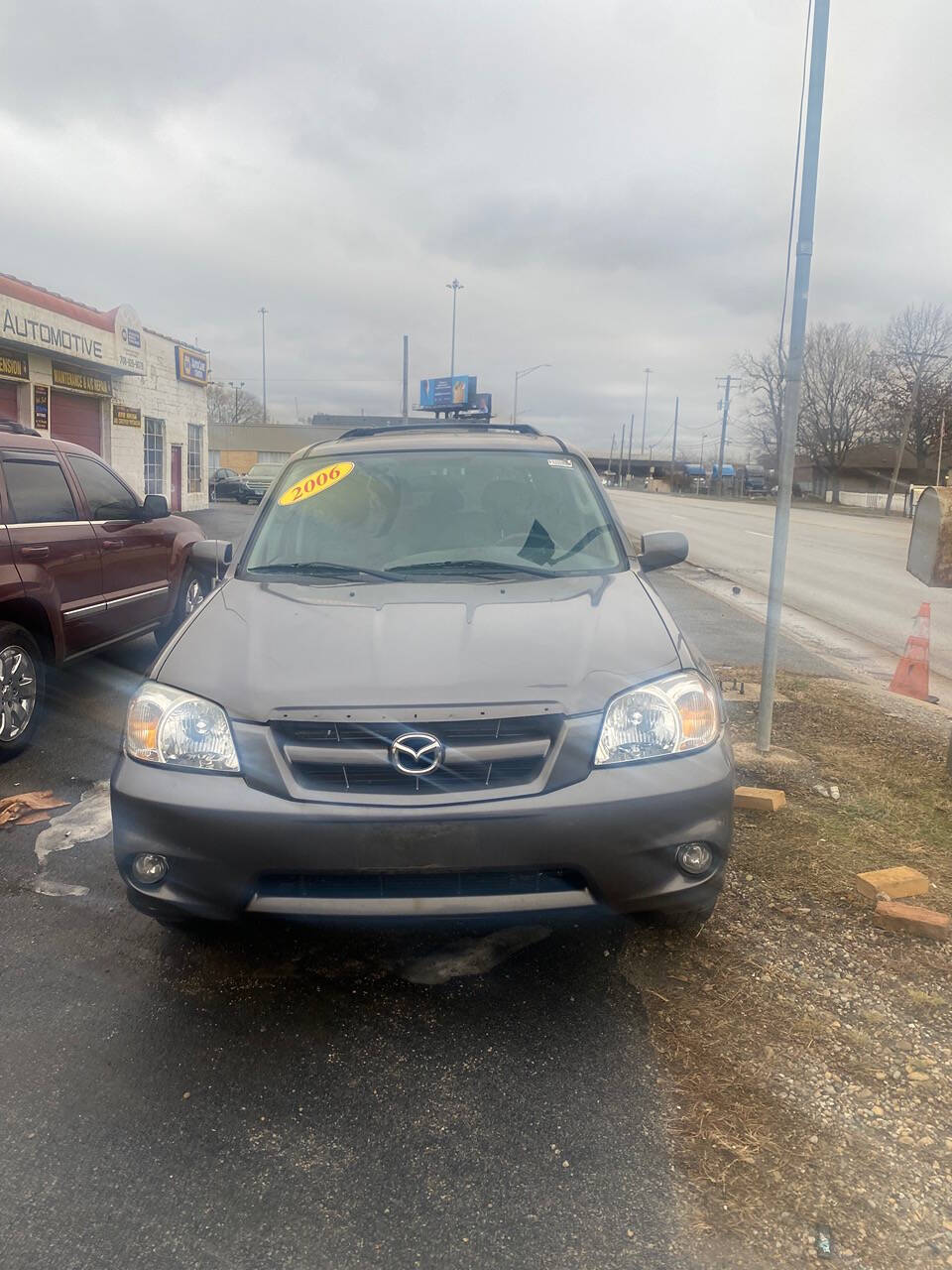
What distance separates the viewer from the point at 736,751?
519 centimetres

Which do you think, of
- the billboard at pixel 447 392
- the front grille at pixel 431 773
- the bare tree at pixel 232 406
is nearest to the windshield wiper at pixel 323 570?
the front grille at pixel 431 773

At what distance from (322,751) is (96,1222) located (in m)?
1.17

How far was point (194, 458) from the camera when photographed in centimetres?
2759

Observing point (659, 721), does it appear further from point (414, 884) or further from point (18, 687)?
point (18, 687)

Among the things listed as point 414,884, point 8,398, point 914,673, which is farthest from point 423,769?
point 8,398

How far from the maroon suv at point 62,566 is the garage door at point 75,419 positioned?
1283cm

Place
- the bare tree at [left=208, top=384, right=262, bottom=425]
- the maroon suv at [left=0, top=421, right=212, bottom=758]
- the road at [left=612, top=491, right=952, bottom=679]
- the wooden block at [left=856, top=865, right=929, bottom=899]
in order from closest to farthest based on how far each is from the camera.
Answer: the wooden block at [left=856, top=865, right=929, bottom=899]
the maroon suv at [left=0, top=421, right=212, bottom=758]
the road at [left=612, top=491, right=952, bottom=679]
the bare tree at [left=208, top=384, right=262, bottom=425]

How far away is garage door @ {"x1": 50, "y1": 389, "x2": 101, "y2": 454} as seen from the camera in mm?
18766

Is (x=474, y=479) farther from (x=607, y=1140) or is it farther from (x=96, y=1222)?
(x=96, y=1222)

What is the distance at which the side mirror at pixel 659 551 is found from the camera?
13.3ft

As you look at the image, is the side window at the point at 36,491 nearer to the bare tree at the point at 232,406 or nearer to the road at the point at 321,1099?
the road at the point at 321,1099

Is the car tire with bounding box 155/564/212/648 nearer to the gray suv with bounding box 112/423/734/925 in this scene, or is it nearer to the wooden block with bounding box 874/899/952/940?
the gray suv with bounding box 112/423/734/925

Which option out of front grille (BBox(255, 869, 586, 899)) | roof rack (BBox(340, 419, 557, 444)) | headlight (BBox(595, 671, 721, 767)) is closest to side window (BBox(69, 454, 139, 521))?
roof rack (BBox(340, 419, 557, 444))

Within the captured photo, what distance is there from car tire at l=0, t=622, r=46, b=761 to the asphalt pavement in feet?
6.31
